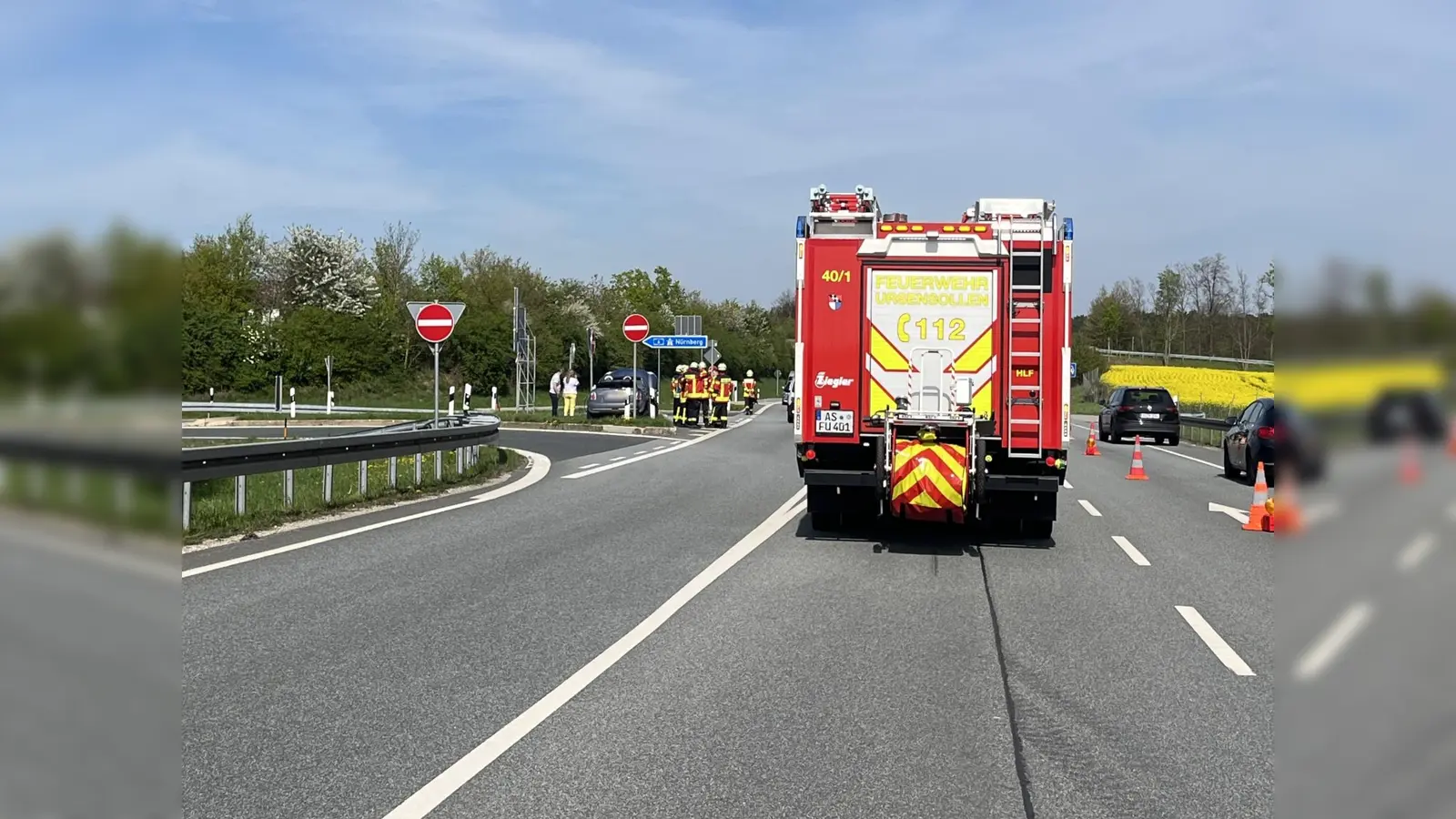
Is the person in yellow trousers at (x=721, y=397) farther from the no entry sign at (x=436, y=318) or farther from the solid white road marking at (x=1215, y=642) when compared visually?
the solid white road marking at (x=1215, y=642)

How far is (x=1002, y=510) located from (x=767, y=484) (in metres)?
6.99

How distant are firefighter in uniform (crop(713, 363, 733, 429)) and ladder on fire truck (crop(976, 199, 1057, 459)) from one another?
88.4 feet

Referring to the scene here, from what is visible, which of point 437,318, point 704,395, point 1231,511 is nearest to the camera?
point 1231,511

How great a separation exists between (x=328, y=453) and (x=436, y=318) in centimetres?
518

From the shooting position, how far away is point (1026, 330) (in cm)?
→ 1216
